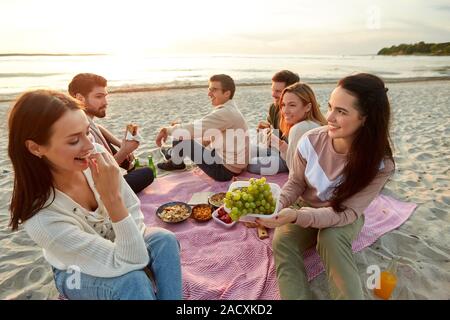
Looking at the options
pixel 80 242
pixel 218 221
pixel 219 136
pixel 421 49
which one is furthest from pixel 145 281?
pixel 421 49

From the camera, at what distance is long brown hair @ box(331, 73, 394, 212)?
2.47 m

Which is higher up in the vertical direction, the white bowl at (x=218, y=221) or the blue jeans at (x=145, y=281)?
the blue jeans at (x=145, y=281)

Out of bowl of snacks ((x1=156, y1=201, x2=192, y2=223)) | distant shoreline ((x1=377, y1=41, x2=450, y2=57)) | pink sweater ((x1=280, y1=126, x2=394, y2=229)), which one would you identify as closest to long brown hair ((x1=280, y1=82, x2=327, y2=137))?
pink sweater ((x1=280, y1=126, x2=394, y2=229))

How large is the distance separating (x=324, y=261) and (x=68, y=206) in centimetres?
210

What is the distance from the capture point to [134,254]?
2027 millimetres

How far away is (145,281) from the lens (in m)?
2.02

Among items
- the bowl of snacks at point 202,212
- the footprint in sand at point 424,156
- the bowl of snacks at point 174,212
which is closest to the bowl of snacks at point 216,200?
the bowl of snacks at point 202,212

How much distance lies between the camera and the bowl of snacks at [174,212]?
12.2 ft

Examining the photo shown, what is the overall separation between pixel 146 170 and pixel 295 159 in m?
2.48

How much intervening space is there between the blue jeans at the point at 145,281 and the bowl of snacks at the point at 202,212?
1.36 meters

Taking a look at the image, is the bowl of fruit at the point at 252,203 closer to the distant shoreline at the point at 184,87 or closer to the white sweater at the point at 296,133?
the white sweater at the point at 296,133

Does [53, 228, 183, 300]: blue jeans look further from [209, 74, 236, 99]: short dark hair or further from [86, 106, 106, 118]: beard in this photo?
[209, 74, 236, 99]: short dark hair
